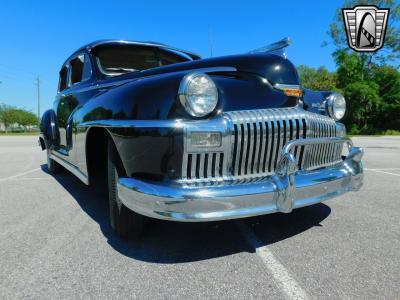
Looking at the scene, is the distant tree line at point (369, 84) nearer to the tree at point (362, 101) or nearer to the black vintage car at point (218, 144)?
the tree at point (362, 101)

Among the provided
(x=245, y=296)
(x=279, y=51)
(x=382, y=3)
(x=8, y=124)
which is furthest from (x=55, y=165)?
(x=8, y=124)

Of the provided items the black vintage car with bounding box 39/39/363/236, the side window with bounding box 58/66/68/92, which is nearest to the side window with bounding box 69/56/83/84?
the side window with bounding box 58/66/68/92

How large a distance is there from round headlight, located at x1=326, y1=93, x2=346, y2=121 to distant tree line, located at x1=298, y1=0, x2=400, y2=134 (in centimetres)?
2899

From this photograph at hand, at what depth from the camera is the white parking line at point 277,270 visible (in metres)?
1.74

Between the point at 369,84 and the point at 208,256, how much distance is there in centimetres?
3242

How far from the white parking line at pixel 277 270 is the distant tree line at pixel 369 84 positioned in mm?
30085

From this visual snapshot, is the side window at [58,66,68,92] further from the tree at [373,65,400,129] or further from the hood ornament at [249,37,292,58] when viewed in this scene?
the tree at [373,65,400,129]

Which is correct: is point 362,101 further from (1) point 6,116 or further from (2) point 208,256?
(1) point 6,116

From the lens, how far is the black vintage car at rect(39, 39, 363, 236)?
6.51 ft

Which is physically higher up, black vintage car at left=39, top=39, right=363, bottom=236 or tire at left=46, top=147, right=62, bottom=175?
black vintage car at left=39, top=39, right=363, bottom=236

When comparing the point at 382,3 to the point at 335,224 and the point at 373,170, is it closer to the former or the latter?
the point at 373,170

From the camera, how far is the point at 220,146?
6.70ft

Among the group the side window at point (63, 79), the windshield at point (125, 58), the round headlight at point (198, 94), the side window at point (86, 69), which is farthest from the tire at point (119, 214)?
the side window at point (63, 79)

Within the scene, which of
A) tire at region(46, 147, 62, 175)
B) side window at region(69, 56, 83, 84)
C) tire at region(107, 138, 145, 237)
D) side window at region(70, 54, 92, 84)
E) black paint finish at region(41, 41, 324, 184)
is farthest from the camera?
tire at region(46, 147, 62, 175)
